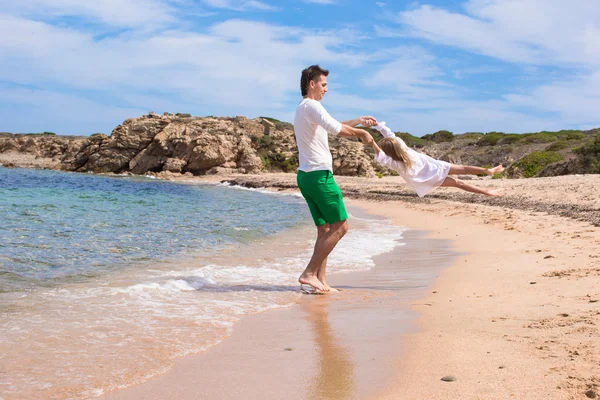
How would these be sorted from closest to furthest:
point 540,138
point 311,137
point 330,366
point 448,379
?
point 448,379, point 330,366, point 311,137, point 540,138

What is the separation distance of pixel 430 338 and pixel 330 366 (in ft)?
2.68

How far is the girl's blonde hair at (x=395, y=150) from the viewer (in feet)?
19.7

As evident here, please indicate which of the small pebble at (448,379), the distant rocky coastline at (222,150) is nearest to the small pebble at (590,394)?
the small pebble at (448,379)

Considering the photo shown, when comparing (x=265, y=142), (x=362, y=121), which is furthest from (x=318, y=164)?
(x=265, y=142)

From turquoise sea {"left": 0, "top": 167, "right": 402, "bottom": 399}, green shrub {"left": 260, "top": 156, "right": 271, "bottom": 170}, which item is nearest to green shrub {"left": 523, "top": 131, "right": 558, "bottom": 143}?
green shrub {"left": 260, "top": 156, "right": 271, "bottom": 170}

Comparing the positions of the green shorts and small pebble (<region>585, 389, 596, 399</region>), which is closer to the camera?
small pebble (<region>585, 389, 596, 399</region>)

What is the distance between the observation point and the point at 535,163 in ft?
94.2

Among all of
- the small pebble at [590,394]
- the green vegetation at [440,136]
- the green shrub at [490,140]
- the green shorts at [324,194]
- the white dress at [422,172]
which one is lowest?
the small pebble at [590,394]

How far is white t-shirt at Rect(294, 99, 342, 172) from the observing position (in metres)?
5.42

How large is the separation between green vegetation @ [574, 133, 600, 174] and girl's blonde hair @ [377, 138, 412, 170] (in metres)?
20.2

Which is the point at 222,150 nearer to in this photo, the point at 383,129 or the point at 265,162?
the point at 265,162

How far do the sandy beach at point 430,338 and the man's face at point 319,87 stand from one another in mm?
2047

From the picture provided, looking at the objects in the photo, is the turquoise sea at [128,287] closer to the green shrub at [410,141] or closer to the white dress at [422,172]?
the white dress at [422,172]

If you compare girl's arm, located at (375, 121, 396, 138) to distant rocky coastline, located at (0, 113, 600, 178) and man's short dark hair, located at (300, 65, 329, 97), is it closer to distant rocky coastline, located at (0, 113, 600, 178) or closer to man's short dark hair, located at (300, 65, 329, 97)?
man's short dark hair, located at (300, 65, 329, 97)
